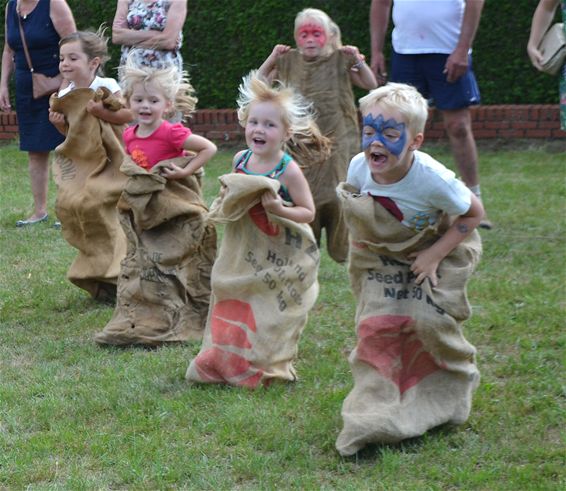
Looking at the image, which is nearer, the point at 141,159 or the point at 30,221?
the point at 141,159

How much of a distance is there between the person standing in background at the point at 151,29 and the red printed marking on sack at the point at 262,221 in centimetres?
307

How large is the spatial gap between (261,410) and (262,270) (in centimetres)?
65

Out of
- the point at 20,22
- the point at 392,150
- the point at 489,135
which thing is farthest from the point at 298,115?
the point at 489,135

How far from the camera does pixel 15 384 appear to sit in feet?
16.1

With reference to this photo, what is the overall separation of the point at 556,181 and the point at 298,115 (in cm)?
496

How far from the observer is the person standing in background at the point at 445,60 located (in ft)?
24.0

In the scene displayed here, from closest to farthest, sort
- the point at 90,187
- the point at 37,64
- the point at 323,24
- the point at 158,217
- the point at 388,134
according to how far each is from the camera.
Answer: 1. the point at 388,134
2. the point at 158,217
3. the point at 90,187
4. the point at 323,24
5. the point at 37,64

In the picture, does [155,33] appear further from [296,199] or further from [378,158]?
[378,158]

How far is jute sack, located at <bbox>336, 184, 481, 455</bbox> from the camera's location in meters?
3.95

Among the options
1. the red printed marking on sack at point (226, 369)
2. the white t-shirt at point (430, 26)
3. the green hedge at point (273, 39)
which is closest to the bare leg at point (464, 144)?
the white t-shirt at point (430, 26)

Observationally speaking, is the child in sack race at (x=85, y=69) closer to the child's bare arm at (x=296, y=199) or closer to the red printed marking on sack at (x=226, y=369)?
the child's bare arm at (x=296, y=199)

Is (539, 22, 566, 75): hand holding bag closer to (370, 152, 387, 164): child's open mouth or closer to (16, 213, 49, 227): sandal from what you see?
(370, 152, 387, 164): child's open mouth

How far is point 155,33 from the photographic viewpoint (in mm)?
7547

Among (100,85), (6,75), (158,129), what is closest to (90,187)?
(100,85)
